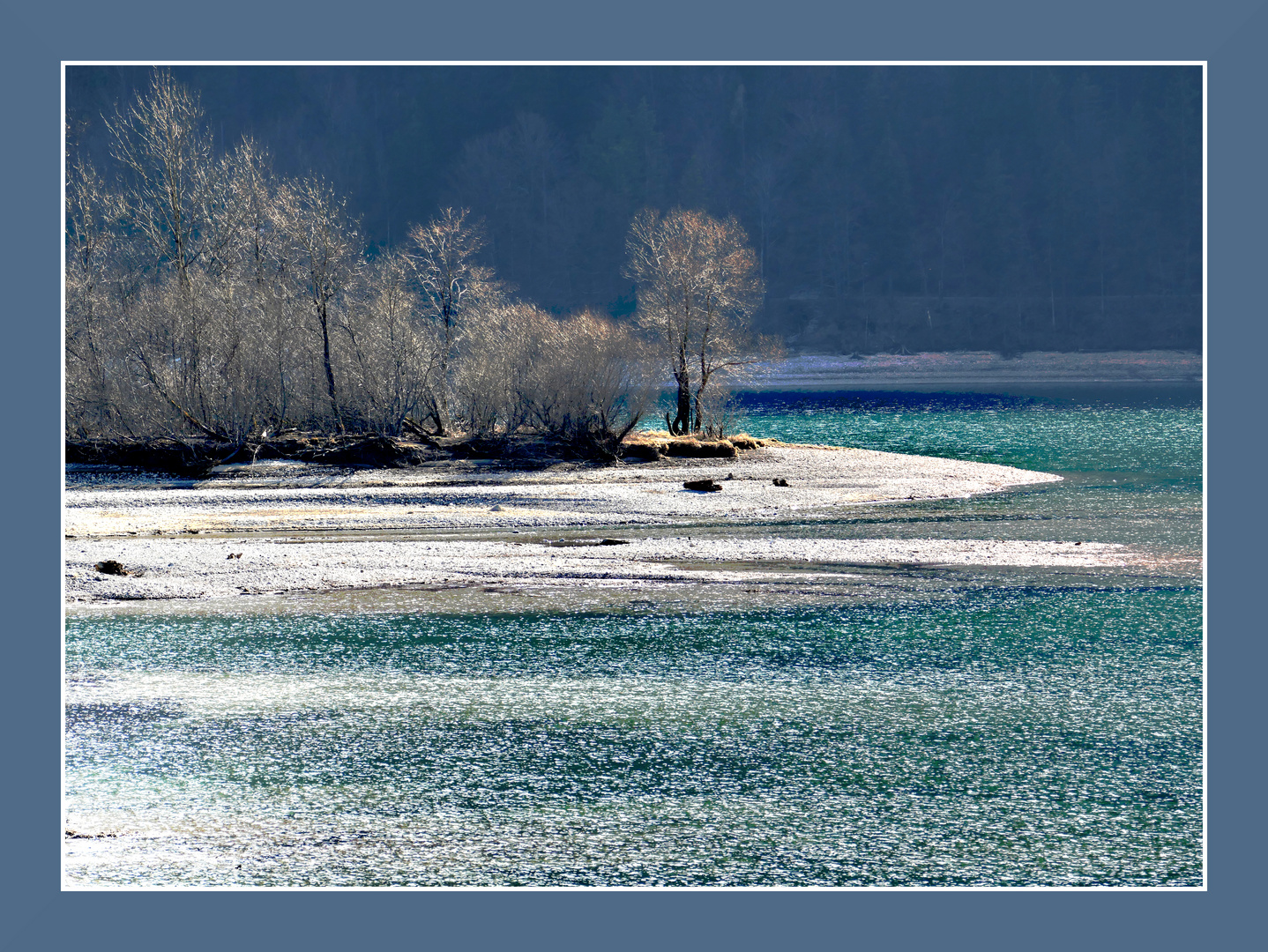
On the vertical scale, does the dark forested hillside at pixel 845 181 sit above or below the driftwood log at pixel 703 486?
above

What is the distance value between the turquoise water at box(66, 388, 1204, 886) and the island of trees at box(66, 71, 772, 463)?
21132mm

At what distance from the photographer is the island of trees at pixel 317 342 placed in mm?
34250

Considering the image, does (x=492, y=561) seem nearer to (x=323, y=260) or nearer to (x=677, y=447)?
(x=677, y=447)

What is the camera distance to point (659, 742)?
9969mm

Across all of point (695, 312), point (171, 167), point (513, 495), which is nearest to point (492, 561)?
point (513, 495)

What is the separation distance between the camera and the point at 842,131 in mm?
137375

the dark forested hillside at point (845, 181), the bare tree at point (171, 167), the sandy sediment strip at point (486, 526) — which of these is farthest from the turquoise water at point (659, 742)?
the dark forested hillside at point (845, 181)

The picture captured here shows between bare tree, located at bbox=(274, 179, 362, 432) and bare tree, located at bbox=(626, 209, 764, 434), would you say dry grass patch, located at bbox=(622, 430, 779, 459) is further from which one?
bare tree, located at bbox=(274, 179, 362, 432)

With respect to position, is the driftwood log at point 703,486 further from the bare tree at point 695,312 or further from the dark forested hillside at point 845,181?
the dark forested hillside at point 845,181

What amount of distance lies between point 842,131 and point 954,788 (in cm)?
13666

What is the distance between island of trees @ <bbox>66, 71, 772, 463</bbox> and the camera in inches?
1348

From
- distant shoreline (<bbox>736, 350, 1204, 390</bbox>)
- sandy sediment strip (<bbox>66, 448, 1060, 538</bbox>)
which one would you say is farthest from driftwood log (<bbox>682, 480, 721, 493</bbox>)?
distant shoreline (<bbox>736, 350, 1204, 390</bbox>)

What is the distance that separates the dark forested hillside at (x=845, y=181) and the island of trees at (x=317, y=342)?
244 feet

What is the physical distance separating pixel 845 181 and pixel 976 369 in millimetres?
35182
